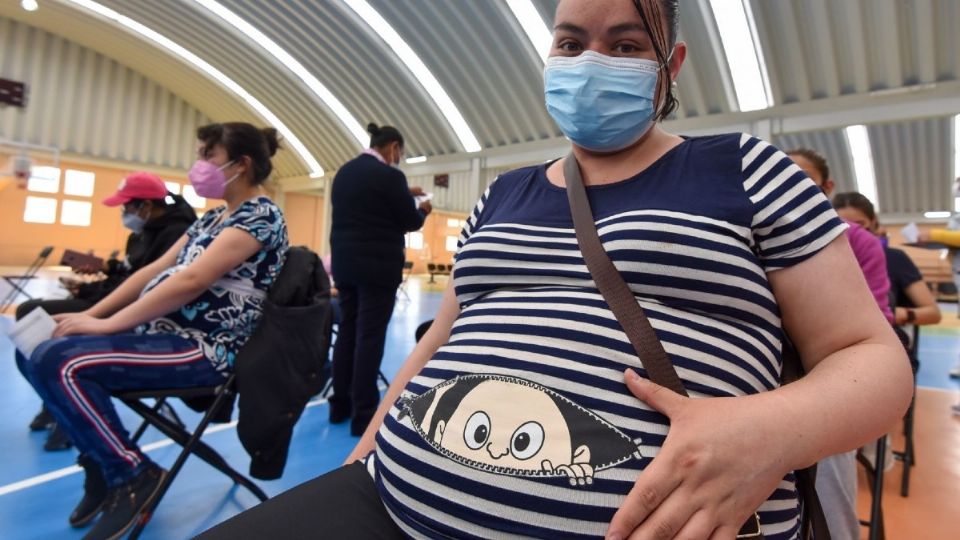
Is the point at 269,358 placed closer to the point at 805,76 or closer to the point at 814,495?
the point at 814,495

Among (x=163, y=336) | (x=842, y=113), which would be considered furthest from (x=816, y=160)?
(x=842, y=113)

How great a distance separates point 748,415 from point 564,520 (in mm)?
242

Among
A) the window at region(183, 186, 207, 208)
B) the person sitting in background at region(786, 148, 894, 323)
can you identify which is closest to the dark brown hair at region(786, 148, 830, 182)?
the person sitting in background at region(786, 148, 894, 323)

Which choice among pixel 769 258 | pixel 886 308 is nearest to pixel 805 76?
pixel 886 308

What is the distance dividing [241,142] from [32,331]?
1.00 meters

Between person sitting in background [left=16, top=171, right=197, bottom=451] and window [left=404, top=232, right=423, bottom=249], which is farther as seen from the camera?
window [left=404, top=232, right=423, bottom=249]

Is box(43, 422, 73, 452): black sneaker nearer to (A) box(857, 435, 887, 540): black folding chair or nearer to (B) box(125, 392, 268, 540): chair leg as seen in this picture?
(B) box(125, 392, 268, 540): chair leg

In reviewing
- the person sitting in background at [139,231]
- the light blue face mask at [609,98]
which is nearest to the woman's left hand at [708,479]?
the light blue face mask at [609,98]

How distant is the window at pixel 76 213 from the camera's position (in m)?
13.2

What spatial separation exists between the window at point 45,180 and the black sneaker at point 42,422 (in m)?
13.6

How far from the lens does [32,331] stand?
1.57 m

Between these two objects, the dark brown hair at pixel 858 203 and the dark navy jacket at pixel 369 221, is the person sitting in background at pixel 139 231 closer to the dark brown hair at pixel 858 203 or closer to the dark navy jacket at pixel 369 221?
the dark navy jacket at pixel 369 221

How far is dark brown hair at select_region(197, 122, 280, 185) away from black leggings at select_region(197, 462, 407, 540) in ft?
5.52

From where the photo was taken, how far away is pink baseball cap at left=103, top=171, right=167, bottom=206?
2782 mm
